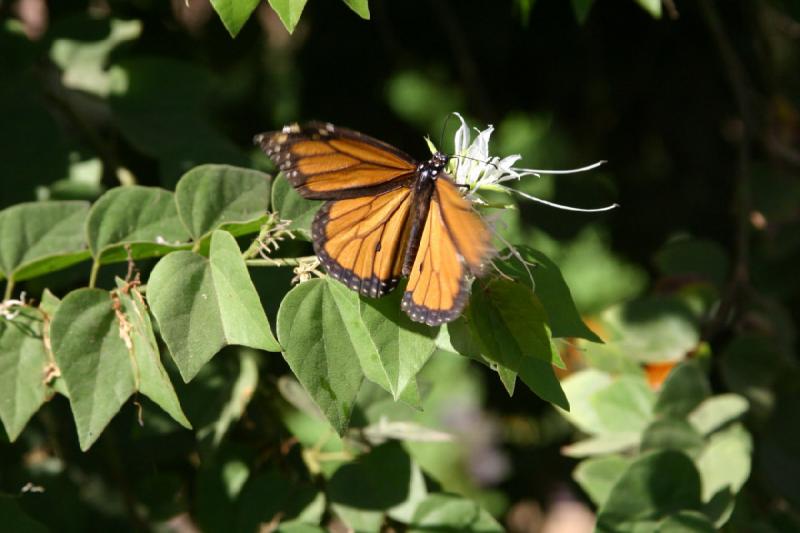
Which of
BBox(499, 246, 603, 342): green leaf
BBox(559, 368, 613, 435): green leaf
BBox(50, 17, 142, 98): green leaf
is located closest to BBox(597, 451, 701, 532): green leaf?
BBox(559, 368, 613, 435): green leaf

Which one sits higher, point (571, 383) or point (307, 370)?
point (307, 370)

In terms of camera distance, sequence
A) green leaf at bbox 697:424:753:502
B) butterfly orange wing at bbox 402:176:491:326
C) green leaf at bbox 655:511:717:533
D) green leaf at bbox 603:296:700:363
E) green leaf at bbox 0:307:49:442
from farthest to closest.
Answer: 1. green leaf at bbox 603:296:700:363
2. green leaf at bbox 697:424:753:502
3. green leaf at bbox 655:511:717:533
4. green leaf at bbox 0:307:49:442
5. butterfly orange wing at bbox 402:176:491:326

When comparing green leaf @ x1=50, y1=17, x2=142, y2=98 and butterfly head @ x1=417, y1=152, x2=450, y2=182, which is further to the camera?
green leaf @ x1=50, y1=17, x2=142, y2=98

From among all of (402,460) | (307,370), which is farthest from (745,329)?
(307,370)

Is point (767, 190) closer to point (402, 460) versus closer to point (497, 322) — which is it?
point (402, 460)

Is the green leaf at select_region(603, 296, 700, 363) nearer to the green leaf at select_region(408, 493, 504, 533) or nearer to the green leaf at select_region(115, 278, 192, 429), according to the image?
the green leaf at select_region(408, 493, 504, 533)
